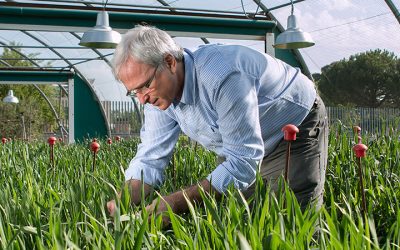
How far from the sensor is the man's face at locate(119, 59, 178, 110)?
183cm

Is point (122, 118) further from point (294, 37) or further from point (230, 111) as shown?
point (230, 111)

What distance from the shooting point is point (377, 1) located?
31.7ft

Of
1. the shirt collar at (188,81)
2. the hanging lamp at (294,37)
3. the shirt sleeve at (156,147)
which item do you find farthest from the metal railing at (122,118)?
the shirt collar at (188,81)

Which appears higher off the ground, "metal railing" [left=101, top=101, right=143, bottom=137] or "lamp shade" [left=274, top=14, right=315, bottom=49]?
"lamp shade" [left=274, top=14, right=315, bottom=49]

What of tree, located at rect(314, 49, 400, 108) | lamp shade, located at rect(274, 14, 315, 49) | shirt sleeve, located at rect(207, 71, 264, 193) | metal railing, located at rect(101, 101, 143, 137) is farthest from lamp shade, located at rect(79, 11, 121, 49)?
tree, located at rect(314, 49, 400, 108)

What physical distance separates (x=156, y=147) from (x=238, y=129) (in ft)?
1.71

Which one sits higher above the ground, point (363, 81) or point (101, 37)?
point (101, 37)

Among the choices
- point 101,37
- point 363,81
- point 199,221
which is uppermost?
point 101,37

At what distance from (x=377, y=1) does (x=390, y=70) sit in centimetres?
2694

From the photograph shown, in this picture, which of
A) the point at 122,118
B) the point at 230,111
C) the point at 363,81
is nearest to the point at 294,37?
the point at 230,111

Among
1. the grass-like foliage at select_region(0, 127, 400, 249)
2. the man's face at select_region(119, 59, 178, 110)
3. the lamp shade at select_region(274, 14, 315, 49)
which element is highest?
the lamp shade at select_region(274, 14, 315, 49)

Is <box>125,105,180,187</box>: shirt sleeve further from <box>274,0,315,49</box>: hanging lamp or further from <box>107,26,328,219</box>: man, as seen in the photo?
<box>274,0,315,49</box>: hanging lamp

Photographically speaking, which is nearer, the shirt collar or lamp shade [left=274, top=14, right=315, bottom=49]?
the shirt collar

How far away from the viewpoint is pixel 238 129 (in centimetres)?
186
